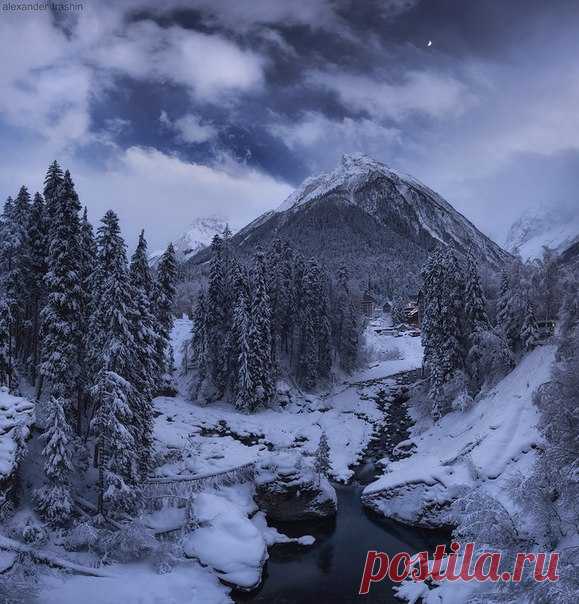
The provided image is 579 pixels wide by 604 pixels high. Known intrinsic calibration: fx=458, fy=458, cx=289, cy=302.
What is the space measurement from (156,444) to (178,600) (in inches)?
649

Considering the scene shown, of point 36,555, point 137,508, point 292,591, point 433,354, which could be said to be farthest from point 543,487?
point 433,354

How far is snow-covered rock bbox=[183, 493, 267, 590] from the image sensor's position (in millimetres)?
21002

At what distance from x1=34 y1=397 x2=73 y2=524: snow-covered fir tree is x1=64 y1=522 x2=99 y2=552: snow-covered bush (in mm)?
1126

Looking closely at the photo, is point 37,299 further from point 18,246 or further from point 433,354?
point 433,354

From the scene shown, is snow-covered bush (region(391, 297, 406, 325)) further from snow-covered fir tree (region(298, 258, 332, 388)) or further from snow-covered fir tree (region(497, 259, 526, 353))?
snow-covered fir tree (region(497, 259, 526, 353))

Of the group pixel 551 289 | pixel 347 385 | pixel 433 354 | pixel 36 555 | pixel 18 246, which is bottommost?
pixel 36 555

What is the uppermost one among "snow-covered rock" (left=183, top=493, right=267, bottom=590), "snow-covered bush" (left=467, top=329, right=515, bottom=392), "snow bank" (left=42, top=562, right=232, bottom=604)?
"snow-covered bush" (left=467, top=329, right=515, bottom=392)

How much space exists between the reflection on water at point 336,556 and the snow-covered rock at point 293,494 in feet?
2.17

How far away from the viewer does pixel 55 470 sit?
21203 mm

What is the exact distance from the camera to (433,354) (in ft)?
142

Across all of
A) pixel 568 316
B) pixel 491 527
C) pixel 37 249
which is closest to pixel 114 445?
→ pixel 37 249

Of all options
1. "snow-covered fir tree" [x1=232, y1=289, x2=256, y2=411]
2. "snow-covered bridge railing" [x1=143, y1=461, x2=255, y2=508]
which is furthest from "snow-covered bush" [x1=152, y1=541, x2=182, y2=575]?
"snow-covered fir tree" [x1=232, y1=289, x2=256, y2=411]

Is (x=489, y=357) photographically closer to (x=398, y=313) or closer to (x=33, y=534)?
(x=33, y=534)

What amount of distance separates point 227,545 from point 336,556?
5.77 metres
